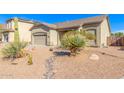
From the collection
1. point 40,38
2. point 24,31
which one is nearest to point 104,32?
point 40,38

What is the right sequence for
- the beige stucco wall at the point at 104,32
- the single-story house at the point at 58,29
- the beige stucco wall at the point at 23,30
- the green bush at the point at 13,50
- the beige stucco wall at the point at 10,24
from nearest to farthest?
the green bush at the point at 13,50 → the single-story house at the point at 58,29 → the beige stucco wall at the point at 104,32 → the beige stucco wall at the point at 23,30 → the beige stucco wall at the point at 10,24

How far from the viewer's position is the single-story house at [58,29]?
707 inches

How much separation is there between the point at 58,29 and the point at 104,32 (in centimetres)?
653

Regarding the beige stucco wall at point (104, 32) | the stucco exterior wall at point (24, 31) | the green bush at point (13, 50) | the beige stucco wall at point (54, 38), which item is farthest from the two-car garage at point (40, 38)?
the green bush at point (13, 50)

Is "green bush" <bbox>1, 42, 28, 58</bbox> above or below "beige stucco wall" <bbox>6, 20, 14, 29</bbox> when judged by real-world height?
below

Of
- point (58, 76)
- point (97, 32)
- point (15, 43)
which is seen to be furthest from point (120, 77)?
point (97, 32)

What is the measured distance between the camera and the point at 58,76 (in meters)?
6.61

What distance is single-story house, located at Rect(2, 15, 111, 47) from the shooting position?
18.0m

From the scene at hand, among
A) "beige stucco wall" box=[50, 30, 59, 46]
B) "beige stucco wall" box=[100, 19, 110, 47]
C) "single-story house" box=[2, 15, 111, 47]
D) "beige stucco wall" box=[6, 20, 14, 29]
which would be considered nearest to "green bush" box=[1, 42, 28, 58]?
"single-story house" box=[2, 15, 111, 47]

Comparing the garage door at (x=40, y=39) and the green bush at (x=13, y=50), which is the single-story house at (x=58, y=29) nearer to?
the garage door at (x=40, y=39)

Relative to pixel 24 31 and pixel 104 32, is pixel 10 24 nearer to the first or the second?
pixel 24 31

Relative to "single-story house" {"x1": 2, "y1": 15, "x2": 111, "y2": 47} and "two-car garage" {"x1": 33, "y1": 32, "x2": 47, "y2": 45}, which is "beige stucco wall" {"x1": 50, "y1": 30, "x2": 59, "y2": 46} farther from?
"two-car garage" {"x1": 33, "y1": 32, "x2": 47, "y2": 45}

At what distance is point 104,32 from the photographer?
19094 millimetres
